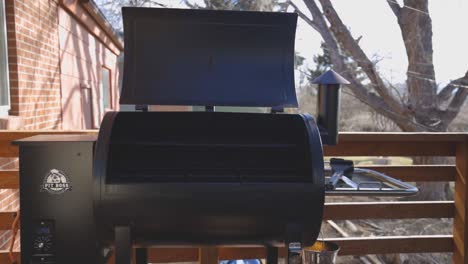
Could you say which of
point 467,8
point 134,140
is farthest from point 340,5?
point 134,140

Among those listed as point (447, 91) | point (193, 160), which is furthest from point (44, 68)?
point (447, 91)

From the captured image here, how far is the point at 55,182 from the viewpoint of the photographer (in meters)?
1.43

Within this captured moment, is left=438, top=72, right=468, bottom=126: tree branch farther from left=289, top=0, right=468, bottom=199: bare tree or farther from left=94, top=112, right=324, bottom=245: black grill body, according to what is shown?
left=94, top=112, right=324, bottom=245: black grill body

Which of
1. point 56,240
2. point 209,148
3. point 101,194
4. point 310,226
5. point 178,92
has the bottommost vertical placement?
point 56,240

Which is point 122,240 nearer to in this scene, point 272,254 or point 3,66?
point 272,254

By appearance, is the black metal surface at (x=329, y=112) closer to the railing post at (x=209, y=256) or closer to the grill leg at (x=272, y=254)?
the grill leg at (x=272, y=254)

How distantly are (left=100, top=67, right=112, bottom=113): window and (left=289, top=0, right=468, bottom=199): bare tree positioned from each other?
4.68 meters

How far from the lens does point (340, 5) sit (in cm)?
725

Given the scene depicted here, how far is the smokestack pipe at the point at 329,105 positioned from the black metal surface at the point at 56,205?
34.8 inches

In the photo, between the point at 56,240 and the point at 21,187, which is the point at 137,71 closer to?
the point at 21,187

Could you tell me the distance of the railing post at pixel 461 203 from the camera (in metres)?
2.29

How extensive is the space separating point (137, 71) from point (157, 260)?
1.16m

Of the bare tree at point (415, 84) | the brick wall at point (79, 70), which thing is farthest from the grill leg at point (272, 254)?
the bare tree at point (415, 84)

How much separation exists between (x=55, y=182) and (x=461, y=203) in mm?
2162
